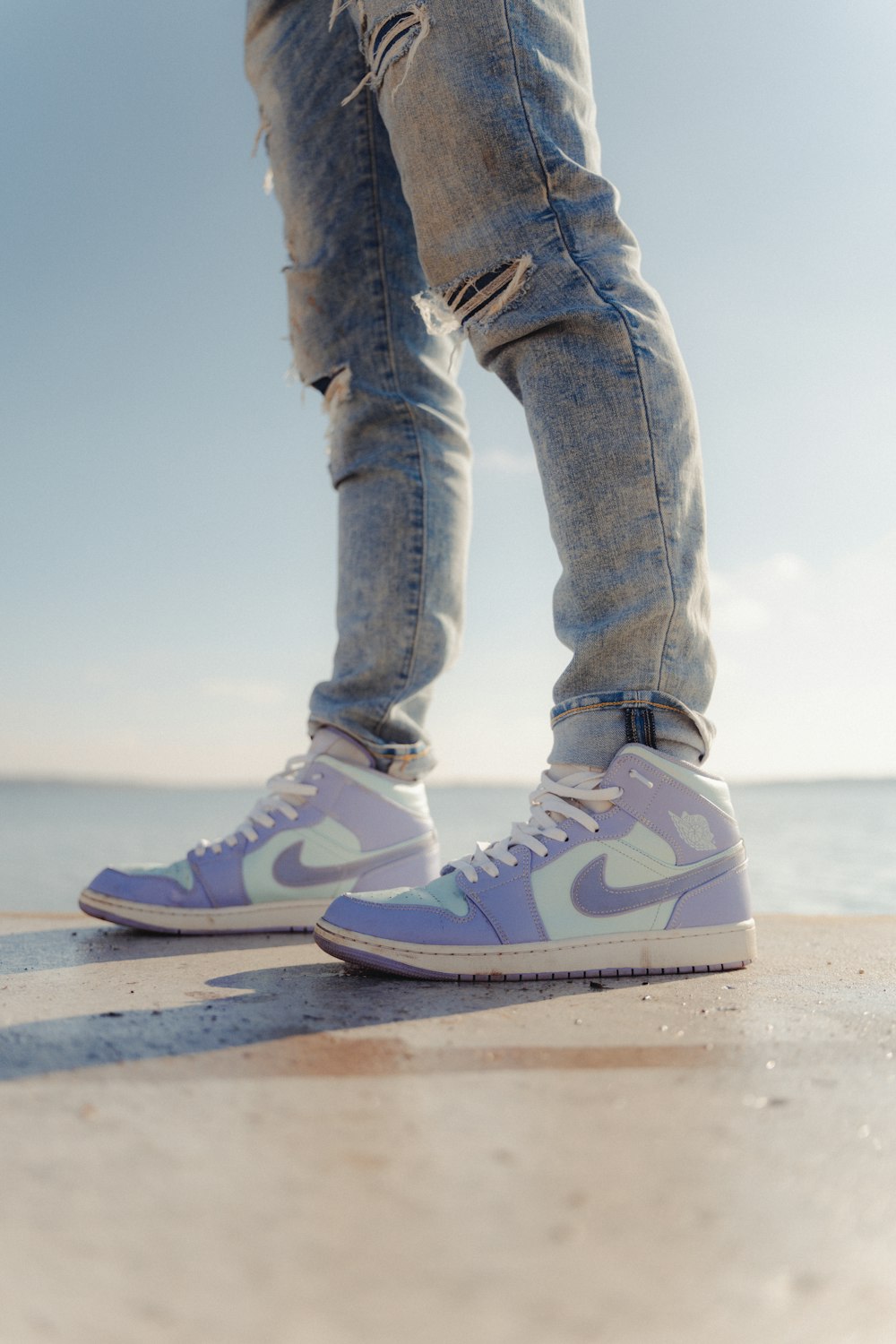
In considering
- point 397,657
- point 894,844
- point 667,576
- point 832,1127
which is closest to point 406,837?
point 397,657

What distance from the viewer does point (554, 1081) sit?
565 mm

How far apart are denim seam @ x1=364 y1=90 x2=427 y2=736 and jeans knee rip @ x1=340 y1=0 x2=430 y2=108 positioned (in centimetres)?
31

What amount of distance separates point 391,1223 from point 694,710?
694 millimetres

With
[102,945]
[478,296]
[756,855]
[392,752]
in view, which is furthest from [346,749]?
[756,855]

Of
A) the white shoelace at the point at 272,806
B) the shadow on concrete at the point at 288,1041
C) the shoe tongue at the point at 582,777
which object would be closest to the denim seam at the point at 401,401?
the white shoelace at the point at 272,806

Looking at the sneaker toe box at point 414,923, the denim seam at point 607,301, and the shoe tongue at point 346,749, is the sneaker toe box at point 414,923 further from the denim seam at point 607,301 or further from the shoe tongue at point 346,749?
the shoe tongue at point 346,749

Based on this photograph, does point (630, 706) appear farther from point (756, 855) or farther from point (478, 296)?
point (756, 855)

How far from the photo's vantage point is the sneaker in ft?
4.03

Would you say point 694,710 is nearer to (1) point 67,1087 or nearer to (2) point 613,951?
(2) point 613,951

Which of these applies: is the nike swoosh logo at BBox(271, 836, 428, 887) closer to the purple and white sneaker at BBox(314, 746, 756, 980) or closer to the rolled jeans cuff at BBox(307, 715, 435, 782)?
the rolled jeans cuff at BBox(307, 715, 435, 782)

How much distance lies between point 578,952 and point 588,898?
5cm

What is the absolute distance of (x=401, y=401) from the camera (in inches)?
53.8

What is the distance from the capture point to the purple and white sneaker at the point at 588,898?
0.89m

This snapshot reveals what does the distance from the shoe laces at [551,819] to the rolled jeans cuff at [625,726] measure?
0.9 inches
